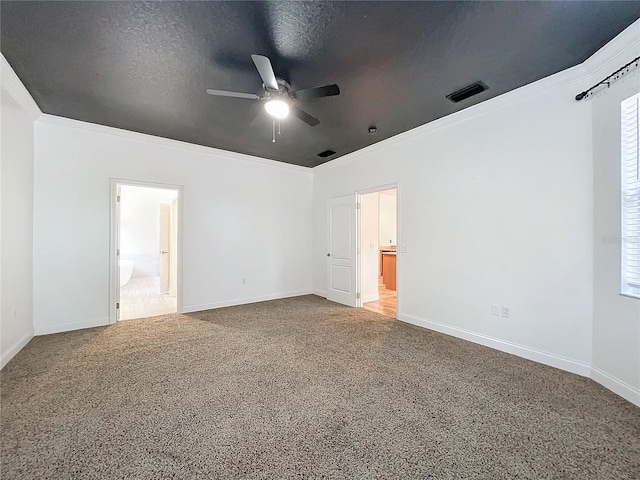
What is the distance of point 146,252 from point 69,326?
220 inches

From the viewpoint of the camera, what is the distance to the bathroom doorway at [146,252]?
175 inches

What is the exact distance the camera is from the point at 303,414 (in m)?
1.93

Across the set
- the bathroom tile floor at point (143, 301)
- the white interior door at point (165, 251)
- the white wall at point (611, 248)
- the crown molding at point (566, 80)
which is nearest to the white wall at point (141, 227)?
the bathroom tile floor at point (143, 301)

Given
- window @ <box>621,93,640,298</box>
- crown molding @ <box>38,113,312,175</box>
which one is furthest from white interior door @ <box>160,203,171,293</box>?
window @ <box>621,93,640,298</box>

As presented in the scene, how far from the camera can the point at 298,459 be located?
154 centimetres

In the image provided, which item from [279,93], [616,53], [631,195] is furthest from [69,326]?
[616,53]

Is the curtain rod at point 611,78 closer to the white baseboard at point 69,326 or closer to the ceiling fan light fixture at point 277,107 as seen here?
the ceiling fan light fixture at point 277,107

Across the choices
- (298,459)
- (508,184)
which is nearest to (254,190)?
(508,184)

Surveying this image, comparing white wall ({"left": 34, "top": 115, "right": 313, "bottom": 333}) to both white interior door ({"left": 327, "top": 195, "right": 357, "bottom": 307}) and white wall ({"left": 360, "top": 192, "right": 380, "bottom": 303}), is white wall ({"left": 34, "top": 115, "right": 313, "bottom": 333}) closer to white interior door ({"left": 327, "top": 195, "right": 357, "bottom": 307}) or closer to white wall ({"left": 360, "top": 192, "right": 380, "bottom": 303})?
white interior door ({"left": 327, "top": 195, "right": 357, "bottom": 307})

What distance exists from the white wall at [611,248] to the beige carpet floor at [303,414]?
9.5 inches

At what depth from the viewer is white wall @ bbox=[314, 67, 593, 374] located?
254cm

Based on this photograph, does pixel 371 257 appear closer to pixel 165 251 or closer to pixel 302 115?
pixel 302 115

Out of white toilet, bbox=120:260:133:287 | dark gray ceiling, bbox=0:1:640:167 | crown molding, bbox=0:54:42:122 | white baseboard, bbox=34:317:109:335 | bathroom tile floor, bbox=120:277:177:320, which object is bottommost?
bathroom tile floor, bbox=120:277:177:320

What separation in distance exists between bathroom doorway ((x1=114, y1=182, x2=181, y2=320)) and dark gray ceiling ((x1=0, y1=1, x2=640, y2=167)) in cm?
178
